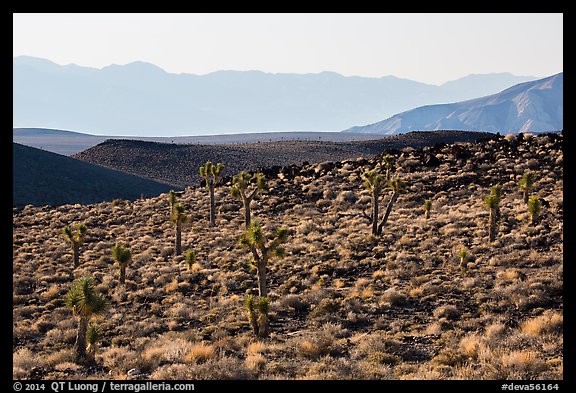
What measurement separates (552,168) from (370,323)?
36.8 metres

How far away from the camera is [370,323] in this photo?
1756 centimetres

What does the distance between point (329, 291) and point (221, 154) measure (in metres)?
103

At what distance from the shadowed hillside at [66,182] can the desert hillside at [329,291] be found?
29.0 meters

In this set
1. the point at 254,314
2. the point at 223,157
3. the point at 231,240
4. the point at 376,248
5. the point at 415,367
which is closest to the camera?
the point at 415,367

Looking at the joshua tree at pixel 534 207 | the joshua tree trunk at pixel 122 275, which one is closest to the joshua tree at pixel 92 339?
the joshua tree trunk at pixel 122 275

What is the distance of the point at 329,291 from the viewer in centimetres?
2180

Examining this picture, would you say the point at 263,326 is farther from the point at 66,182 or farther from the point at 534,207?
the point at 66,182

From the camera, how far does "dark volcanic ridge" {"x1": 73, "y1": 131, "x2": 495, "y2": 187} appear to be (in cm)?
10850

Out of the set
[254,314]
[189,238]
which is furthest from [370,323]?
[189,238]

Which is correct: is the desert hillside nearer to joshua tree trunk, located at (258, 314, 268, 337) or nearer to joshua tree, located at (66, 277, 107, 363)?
joshua tree trunk, located at (258, 314, 268, 337)

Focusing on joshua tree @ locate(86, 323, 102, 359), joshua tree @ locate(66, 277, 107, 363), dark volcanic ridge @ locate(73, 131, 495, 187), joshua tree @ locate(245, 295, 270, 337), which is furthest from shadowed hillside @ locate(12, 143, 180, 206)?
joshua tree @ locate(245, 295, 270, 337)

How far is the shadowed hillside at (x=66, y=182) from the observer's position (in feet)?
244

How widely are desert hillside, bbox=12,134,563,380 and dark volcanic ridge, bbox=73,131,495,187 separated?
61.0 meters
